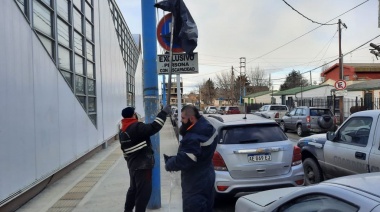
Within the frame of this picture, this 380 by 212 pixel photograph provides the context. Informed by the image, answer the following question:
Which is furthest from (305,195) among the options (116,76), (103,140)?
(116,76)

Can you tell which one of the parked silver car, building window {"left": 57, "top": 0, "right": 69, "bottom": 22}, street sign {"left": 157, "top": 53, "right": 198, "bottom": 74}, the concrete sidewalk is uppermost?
building window {"left": 57, "top": 0, "right": 69, "bottom": 22}

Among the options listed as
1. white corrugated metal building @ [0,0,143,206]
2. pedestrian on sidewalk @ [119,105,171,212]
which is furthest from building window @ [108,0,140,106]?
pedestrian on sidewalk @ [119,105,171,212]

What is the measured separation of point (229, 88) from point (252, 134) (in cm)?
8606

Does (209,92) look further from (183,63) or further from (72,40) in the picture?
(183,63)

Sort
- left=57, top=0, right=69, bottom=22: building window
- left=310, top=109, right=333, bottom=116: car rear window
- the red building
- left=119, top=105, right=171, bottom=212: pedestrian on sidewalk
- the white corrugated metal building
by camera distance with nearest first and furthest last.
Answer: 1. left=119, top=105, right=171, bottom=212: pedestrian on sidewalk
2. the white corrugated metal building
3. left=57, top=0, right=69, bottom=22: building window
4. left=310, top=109, right=333, bottom=116: car rear window
5. the red building

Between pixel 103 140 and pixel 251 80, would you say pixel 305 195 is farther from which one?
pixel 251 80

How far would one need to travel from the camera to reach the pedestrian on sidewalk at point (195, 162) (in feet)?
12.6

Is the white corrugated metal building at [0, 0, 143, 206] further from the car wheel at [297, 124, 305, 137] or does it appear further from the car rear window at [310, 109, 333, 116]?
the car rear window at [310, 109, 333, 116]

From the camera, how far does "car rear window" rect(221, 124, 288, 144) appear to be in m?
5.98

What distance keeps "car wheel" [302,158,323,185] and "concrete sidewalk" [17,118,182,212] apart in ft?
8.64

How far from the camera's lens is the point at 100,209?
592 cm

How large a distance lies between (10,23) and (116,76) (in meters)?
13.5

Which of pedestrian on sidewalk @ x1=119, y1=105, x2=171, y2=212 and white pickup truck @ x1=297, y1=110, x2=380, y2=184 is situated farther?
white pickup truck @ x1=297, y1=110, x2=380, y2=184

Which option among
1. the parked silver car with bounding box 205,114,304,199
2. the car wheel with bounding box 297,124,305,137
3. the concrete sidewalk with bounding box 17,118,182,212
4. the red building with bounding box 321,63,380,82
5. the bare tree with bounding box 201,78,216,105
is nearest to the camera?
the parked silver car with bounding box 205,114,304,199
